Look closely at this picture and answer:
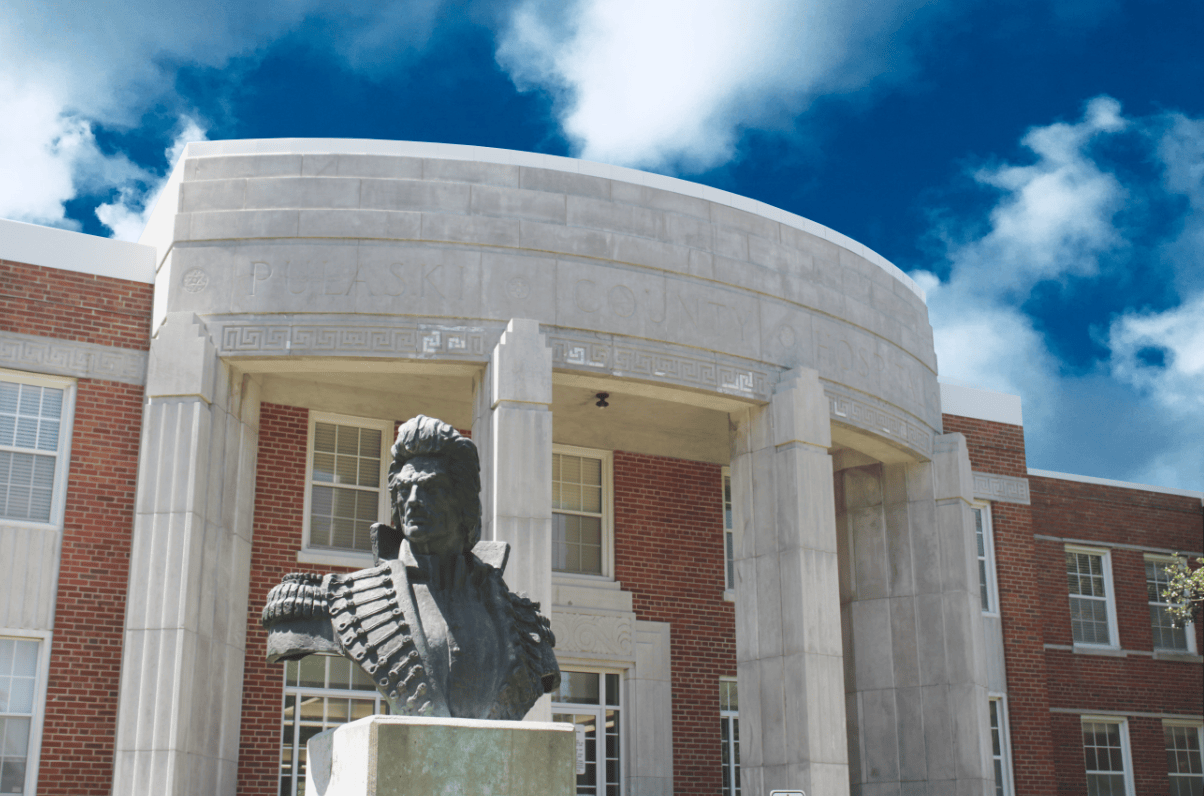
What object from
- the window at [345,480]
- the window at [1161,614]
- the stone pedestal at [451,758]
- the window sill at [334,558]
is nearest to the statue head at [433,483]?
the stone pedestal at [451,758]

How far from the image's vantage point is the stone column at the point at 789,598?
14.4 meters

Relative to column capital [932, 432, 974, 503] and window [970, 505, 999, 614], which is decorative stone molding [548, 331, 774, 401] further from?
window [970, 505, 999, 614]

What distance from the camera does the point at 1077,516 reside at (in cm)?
2269

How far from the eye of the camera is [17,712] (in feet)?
44.6

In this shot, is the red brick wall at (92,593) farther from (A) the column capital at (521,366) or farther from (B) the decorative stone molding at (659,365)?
(B) the decorative stone molding at (659,365)

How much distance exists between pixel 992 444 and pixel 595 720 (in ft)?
26.4

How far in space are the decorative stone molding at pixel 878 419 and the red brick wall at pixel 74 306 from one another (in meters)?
8.55

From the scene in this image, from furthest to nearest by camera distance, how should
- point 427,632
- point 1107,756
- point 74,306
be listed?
1. point 1107,756
2. point 74,306
3. point 427,632

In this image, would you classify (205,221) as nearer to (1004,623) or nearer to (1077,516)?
(1004,623)

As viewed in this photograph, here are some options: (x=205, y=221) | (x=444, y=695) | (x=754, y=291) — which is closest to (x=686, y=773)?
(x=754, y=291)

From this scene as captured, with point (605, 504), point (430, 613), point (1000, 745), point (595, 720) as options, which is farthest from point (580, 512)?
point (430, 613)

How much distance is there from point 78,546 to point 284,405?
3.54 m

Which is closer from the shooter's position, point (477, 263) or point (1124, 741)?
point (477, 263)

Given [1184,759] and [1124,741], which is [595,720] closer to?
[1124,741]
